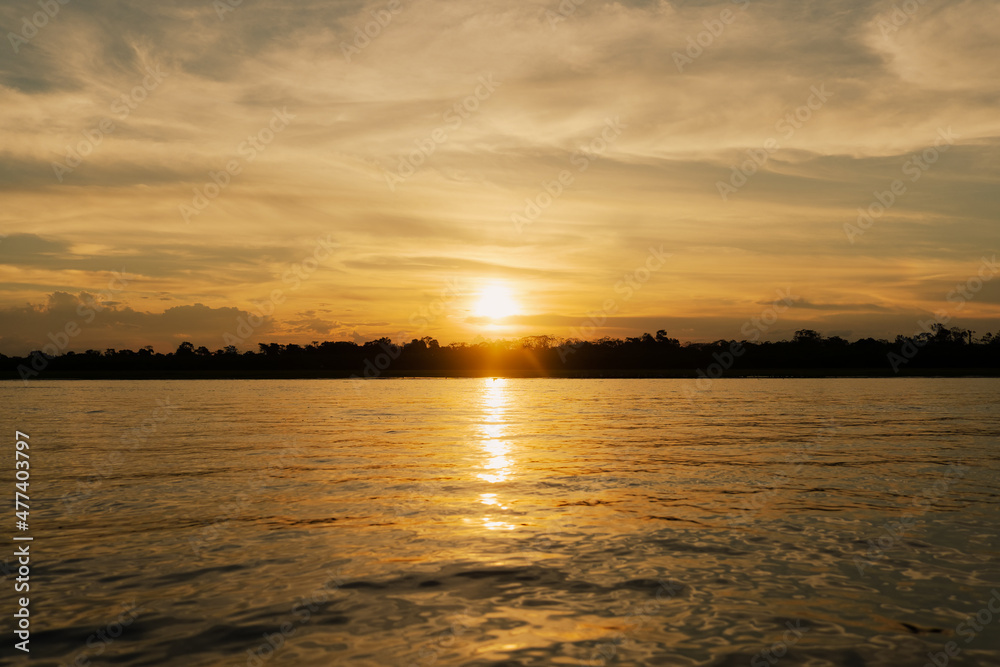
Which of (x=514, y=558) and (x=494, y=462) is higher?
(x=514, y=558)

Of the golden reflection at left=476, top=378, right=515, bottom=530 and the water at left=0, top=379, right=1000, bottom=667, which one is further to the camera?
the golden reflection at left=476, top=378, right=515, bottom=530

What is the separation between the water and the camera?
35.6 ft

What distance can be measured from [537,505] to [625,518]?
10.3 feet

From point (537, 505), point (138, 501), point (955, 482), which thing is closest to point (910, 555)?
point (537, 505)

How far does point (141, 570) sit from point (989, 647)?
1572 centimetres

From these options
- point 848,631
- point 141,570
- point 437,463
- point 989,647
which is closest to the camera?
point 989,647

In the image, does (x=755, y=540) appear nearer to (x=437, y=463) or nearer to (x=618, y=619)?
(x=618, y=619)

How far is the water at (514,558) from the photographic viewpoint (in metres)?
10.9

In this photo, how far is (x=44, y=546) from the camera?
16.5 m

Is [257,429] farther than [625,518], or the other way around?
[257,429]

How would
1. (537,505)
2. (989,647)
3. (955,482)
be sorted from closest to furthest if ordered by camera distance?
(989,647) → (537,505) → (955,482)

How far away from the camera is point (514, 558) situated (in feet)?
50.9

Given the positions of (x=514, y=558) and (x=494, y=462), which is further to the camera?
(x=494, y=462)

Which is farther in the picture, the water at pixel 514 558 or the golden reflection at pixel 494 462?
the golden reflection at pixel 494 462
